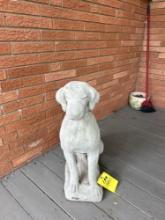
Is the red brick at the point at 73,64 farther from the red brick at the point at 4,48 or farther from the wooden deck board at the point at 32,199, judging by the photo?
the wooden deck board at the point at 32,199

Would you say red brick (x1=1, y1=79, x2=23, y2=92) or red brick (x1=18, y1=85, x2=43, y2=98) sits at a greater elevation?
red brick (x1=1, y1=79, x2=23, y2=92)

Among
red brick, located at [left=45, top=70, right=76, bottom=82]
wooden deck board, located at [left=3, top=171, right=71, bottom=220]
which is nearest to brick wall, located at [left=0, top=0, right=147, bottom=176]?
red brick, located at [left=45, top=70, right=76, bottom=82]

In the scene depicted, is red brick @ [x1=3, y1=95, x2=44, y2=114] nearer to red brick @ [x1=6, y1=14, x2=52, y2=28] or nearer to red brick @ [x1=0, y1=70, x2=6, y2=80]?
red brick @ [x1=0, y1=70, x2=6, y2=80]

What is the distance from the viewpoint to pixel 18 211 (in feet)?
3.34

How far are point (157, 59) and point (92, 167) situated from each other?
66.1 inches

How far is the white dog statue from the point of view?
856 mm

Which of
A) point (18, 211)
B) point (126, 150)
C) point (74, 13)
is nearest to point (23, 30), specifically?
point (74, 13)

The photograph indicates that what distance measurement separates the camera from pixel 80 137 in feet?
3.09

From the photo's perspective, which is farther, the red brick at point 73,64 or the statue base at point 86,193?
the red brick at point 73,64

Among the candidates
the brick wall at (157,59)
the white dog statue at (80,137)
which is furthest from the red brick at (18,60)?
the brick wall at (157,59)

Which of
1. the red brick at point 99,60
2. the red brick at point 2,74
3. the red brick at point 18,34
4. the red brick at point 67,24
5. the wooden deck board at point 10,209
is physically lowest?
the wooden deck board at point 10,209

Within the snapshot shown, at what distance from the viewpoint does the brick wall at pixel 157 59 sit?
6.81 feet

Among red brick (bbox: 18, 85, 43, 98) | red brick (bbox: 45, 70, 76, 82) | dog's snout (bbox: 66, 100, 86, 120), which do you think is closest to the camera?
dog's snout (bbox: 66, 100, 86, 120)

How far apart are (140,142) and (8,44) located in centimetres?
123
